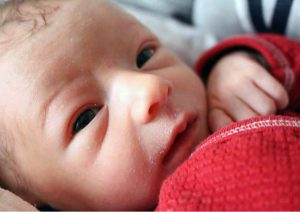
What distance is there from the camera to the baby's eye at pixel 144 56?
2.73ft

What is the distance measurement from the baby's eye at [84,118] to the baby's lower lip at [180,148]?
130 mm

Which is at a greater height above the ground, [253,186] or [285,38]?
[253,186]

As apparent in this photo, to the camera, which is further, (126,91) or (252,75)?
(252,75)

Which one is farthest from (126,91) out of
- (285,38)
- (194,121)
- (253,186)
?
(285,38)

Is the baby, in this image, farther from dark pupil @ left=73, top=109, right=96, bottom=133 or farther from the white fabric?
the white fabric

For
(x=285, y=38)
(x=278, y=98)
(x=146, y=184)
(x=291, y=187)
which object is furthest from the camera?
(x=285, y=38)

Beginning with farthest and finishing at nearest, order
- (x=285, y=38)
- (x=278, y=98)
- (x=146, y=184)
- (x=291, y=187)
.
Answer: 1. (x=285, y=38)
2. (x=278, y=98)
3. (x=146, y=184)
4. (x=291, y=187)

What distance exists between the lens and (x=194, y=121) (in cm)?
77

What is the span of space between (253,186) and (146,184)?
212 mm

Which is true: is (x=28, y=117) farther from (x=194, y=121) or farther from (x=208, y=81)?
(x=208, y=81)

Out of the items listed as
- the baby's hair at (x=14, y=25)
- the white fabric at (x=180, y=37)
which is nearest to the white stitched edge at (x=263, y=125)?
the baby's hair at (x=14, y=25)

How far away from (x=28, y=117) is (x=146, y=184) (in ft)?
0.67

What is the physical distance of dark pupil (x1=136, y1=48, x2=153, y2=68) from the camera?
832 mm

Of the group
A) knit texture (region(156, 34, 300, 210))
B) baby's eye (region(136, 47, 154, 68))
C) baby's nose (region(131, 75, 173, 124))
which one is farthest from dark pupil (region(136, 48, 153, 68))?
knit texture (region(156, 34, 300, 210))
